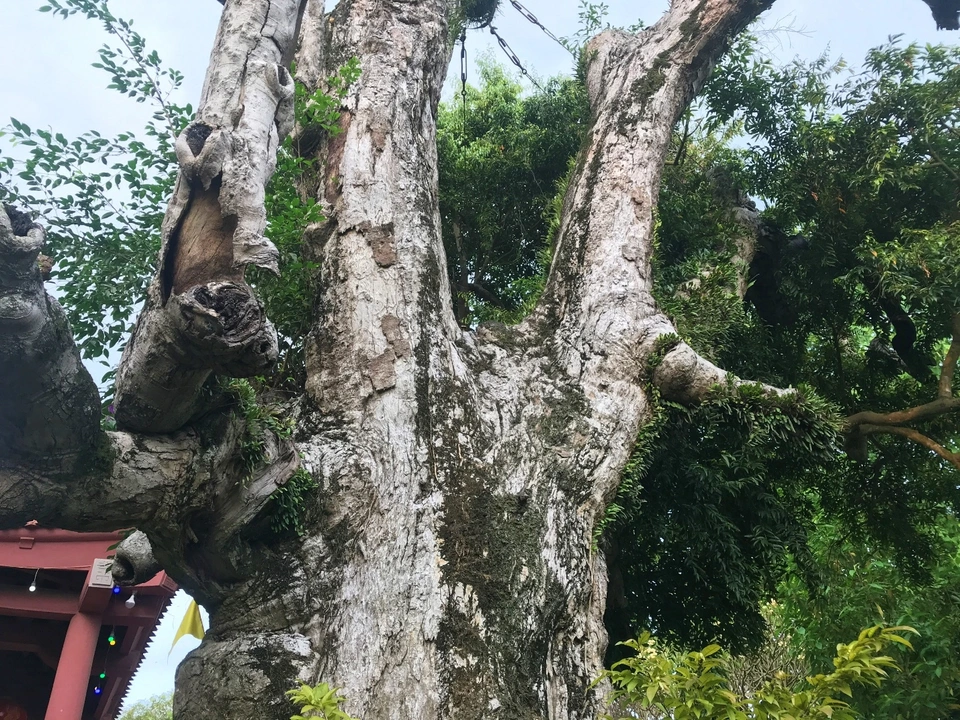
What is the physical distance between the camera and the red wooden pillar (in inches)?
251

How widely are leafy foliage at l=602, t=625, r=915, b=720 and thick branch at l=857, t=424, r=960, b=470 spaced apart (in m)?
3.16

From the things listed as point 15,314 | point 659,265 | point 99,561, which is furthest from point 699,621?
point 15,314

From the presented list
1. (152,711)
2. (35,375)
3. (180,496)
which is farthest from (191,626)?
(152,711)

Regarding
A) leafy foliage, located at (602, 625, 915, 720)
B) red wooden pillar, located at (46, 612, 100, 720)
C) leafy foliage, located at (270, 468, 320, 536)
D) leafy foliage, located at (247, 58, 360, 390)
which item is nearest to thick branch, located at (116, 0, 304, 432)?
leafy foliage, located at (270, 468, 320, 536)

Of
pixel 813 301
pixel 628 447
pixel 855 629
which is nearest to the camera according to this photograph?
pixel 628 447

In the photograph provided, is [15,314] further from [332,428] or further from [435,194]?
[435,194]

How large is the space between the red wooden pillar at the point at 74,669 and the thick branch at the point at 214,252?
5.04m

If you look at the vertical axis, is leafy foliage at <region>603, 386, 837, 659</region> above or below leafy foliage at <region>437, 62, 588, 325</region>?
below

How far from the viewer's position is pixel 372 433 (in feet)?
10.6

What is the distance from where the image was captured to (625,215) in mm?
4434

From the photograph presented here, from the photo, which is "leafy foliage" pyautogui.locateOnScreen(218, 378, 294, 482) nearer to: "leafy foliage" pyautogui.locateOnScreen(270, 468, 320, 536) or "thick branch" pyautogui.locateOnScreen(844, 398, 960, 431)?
"leafy foliage" pyautogui.locateOnScreen(270, 468, 320, 536)

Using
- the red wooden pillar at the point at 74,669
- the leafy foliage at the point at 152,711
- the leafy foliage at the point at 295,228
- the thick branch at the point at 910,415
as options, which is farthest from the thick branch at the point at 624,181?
the leafy foliage at the point at 152,711

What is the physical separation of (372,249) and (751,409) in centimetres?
193

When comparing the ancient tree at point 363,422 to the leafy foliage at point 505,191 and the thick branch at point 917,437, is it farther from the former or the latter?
the leafy foliage at point 505,191
